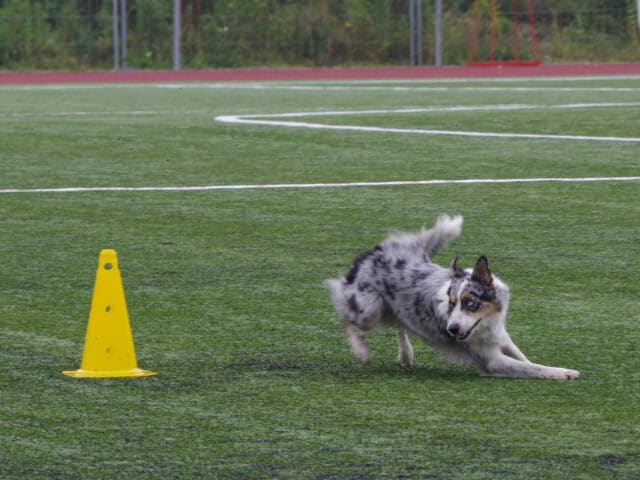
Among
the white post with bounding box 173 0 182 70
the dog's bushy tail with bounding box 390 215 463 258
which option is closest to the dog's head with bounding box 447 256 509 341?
the dog's bushy tail with bounding box 390 215 463 258

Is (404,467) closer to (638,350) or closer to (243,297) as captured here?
(638,350)

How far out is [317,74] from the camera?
38219mm

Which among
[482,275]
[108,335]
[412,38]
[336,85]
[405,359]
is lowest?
[405,359]

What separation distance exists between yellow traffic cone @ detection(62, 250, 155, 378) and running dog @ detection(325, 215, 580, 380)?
97 cm

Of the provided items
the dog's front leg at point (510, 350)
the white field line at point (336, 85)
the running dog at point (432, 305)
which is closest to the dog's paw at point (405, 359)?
the running dog at point (432, 305)

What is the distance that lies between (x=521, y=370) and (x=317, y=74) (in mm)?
32851

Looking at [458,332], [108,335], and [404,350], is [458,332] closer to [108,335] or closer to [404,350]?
[404,350]

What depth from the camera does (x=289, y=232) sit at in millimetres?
9836

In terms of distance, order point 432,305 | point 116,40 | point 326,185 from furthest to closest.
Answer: point 116,40 < point 326,185 < point 432,305

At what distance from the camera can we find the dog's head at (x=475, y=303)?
220 inches

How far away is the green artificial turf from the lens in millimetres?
4633

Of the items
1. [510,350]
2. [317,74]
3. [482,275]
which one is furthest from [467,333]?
[317,74]

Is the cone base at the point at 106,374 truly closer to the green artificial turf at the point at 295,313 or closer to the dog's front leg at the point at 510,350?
the green artificial turf at the point at 295,313

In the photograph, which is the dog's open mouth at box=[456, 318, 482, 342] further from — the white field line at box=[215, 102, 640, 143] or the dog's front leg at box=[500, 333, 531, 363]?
the white field line at box=[215, 102, 640, 143]
